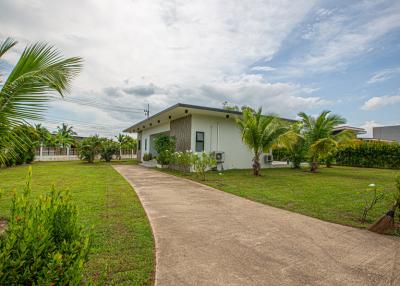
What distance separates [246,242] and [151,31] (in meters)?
9.29

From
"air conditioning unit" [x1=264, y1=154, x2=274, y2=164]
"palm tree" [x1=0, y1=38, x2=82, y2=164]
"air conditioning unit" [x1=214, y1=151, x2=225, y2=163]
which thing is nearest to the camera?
"palm tree" [x1=0, y1=38, x2=82, y2=164]

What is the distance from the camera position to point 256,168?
11.5 metres

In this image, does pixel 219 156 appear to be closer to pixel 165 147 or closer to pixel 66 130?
pixel 165 147

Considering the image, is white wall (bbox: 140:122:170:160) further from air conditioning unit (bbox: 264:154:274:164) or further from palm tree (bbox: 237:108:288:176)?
air conditioning unit (bbox: 264:154:274:164)

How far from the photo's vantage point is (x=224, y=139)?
14164 mm

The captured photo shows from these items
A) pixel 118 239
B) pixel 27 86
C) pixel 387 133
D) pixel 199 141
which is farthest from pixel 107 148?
pixel 387 133

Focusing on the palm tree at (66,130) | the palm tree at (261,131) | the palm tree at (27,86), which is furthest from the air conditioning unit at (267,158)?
the palm tree at (66,130)

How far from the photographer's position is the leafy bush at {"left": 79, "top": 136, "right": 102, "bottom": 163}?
20328 mm

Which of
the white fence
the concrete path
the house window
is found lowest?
the concrete path

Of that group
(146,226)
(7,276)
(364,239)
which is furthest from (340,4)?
(7,276)

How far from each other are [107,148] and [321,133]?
19.2 metres

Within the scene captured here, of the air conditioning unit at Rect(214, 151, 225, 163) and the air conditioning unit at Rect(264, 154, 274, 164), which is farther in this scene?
the air conditioning unit at Rect(264, 154, 274, 164)

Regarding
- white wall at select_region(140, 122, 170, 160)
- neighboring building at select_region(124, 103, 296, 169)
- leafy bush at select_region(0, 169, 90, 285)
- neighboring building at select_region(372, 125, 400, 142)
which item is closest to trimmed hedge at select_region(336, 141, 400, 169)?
neighboring building at select_region(124, 103, 296, 169)

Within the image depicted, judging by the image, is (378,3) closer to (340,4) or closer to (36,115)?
(340,4)
